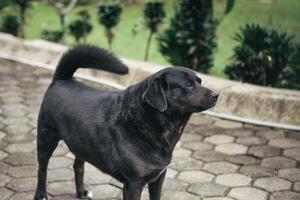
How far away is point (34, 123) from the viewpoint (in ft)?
22.0

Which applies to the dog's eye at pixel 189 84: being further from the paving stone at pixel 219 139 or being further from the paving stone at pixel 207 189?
the paving stone at pixel 219 139

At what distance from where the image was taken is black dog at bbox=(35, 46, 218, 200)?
3.66m

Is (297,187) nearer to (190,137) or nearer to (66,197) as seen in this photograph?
(190,137)

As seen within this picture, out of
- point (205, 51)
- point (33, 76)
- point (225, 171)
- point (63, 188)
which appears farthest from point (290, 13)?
point (63, 188)

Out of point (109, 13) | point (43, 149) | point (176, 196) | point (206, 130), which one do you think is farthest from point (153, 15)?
point (43, 149)

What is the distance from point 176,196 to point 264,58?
3146 millimetres

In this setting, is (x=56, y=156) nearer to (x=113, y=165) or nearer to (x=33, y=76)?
(x=113, y=165)

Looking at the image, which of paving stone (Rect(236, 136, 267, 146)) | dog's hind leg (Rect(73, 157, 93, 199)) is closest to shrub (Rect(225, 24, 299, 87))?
Result: paving stone (Rect(236, 136, 267, 146))

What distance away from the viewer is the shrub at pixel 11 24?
1070 centimetres

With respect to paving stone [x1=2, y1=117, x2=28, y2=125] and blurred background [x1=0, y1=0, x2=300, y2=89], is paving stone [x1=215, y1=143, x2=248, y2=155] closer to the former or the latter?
blurred background [x1=0, y1=0, x2=300, y2=89]

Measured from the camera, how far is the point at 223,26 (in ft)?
35.4

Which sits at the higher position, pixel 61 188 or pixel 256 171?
pixel 256 171

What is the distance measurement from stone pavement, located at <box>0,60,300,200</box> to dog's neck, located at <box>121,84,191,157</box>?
4.17 feet

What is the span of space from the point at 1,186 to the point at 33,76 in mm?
3816
